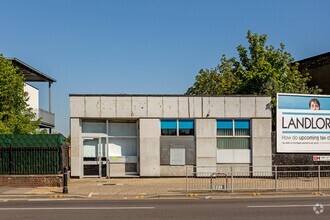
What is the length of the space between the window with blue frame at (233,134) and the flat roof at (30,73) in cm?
1824

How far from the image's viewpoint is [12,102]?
29000mm

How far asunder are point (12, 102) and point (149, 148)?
884 cm

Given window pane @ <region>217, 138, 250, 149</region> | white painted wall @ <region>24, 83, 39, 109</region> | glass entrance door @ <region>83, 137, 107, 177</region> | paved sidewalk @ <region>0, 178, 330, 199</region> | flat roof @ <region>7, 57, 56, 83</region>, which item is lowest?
paved sidewalk @ <region>0, 178, 330, 199</region>

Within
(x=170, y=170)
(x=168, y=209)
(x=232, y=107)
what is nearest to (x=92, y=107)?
(x=170, y=170)

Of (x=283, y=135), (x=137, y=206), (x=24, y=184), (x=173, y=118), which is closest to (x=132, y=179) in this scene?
(x=173, y=118)

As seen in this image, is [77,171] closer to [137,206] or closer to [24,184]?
[24,184]

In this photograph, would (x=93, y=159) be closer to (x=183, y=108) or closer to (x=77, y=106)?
(x=77, y=106)

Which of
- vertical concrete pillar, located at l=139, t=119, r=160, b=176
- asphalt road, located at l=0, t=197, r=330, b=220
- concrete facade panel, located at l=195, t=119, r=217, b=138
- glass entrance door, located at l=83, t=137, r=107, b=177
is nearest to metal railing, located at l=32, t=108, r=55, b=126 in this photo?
glass entrance door, located at l=83, t=137, r=107, b=177

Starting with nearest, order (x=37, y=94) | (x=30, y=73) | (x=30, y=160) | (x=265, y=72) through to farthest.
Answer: (x=30, y=160)
(x=265, y=72)
(x=30, y=73)
(x=37, y=94)

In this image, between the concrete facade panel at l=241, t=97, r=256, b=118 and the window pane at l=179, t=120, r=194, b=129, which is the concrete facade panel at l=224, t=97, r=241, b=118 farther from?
the window pane at l=179, t=120, r=194, b=129

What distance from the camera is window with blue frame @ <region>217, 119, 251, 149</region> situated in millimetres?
26828

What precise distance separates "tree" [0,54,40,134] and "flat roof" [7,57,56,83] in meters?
8.73

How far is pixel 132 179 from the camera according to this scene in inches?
1014

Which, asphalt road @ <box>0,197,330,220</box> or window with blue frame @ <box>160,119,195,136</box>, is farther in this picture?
window with blue frame @ <box>160,119,195,136</box>
